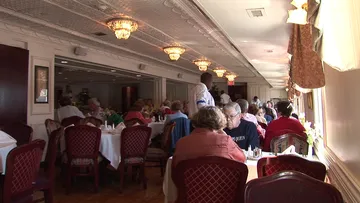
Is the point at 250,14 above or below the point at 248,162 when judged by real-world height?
above

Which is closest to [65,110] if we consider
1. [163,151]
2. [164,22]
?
[163,151]

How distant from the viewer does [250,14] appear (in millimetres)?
5082

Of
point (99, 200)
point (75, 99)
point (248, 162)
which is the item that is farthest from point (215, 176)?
point (75, 99)

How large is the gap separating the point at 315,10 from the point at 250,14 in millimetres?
3653

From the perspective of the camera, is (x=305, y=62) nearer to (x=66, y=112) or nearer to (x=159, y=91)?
(x=66, y=112)

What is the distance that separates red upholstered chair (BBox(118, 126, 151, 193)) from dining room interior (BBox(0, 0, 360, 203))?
0.05ft

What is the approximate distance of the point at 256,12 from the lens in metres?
4.98

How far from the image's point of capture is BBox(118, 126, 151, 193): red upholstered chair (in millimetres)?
4512

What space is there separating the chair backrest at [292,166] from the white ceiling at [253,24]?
10.0ft

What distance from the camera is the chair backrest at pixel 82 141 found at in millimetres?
4375

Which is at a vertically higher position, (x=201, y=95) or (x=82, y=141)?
(x=201, y=95)

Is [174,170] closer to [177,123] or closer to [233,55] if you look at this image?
[177,123]

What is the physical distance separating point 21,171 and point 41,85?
4.38 metres

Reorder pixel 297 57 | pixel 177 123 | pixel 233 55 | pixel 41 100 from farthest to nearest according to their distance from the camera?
pixel 233 55, pixel 41 100, pixel 177 123, pixel 297 57
